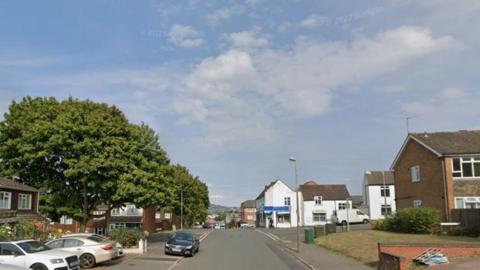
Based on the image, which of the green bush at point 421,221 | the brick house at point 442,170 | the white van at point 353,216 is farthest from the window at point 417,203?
the white van at point 353,216

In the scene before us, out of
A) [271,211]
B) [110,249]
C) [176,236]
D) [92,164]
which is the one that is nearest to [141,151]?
[92,164]

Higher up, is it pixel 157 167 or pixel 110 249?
pixel 157 167

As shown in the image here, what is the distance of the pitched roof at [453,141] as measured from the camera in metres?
38.9

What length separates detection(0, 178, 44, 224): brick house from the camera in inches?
1359

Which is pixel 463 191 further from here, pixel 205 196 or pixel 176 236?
pixel 205 196

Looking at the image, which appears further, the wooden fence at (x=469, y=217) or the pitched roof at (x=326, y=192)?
the pitched roof at (x=326, y=192)

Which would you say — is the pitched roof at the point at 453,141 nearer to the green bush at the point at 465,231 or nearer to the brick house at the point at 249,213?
the green bush at the point at 465,231

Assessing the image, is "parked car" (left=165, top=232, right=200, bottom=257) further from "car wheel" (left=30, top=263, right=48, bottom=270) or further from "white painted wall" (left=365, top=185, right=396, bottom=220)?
"white painted wall" (left=365, top=185, right=396, bottom=220)

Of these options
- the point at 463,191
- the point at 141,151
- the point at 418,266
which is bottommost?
the point at 418,266

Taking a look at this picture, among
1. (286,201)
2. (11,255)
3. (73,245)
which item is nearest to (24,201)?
(73,245)

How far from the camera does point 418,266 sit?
766 inches

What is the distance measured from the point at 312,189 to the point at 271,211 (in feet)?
27.9

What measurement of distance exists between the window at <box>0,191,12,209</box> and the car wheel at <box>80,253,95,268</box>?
44.0 ft

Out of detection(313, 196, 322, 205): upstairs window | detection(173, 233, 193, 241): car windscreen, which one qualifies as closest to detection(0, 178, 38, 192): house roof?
detection(173, 233, 193, 241): car windscreen
